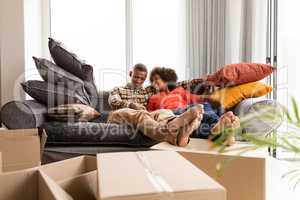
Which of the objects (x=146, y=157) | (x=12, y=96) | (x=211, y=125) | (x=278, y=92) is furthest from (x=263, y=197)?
(x=12, y=96)

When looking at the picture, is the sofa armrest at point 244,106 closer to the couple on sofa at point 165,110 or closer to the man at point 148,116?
the couple on sofa at point 165,110

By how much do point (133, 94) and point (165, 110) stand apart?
1.83 ft

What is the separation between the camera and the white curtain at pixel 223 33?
345 centimetres

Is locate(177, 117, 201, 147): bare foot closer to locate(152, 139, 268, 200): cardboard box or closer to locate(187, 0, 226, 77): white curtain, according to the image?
locate(152, 139, 268, 200): cardboard box

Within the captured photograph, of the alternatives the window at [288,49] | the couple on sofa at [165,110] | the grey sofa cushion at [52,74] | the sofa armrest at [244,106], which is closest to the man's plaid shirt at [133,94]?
the couple on sofa at [165,110]

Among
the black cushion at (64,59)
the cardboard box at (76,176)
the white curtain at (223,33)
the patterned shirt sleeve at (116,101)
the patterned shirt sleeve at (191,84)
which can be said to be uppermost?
the white curtain at (223,33)

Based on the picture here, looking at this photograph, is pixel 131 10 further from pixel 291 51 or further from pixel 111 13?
pixel 291 51

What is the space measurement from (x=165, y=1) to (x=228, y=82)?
6.20 feet

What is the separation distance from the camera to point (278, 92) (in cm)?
333

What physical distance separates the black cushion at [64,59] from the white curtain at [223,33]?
1.55 m

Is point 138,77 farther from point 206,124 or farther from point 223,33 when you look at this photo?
point 223,33

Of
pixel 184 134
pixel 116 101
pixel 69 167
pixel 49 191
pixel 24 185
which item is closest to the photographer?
pixel 49 191

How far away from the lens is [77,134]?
7.32 ft

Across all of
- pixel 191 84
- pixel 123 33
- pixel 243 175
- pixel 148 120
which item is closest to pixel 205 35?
pixel 123 33
